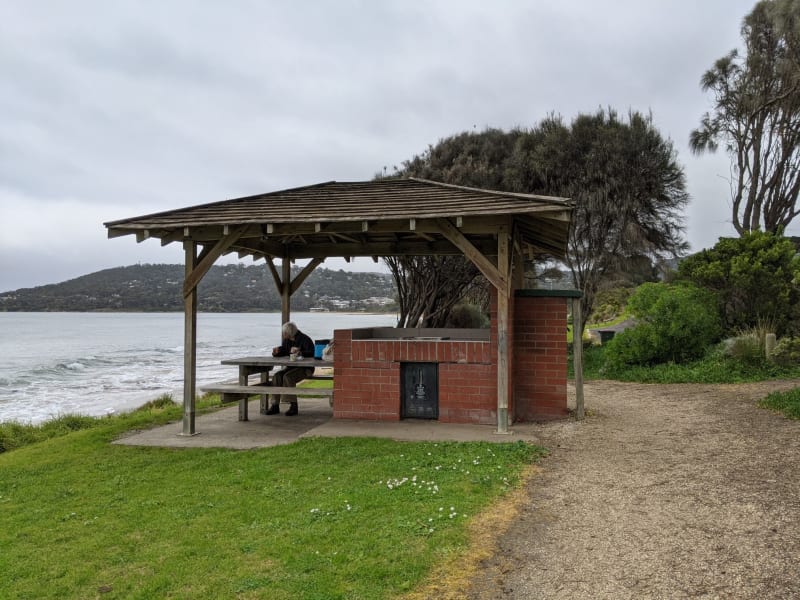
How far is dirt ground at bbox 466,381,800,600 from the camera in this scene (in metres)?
3.39

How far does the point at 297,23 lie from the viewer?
530 inches

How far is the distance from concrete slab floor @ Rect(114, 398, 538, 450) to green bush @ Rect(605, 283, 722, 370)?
23.3ft

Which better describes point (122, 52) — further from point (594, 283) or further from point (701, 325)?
point (701, 325)

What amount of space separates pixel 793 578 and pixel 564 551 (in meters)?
1.29

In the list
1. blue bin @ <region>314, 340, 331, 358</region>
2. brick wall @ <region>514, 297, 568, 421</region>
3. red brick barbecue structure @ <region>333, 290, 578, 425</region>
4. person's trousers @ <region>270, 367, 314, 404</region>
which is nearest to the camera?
red brick barbecue structure @ <region>333, 290, 578, 425</region>

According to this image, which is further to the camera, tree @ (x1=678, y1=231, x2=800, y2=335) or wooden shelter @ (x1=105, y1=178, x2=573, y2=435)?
tree @ (x1=678, y1=231, x2=800, y2=335)

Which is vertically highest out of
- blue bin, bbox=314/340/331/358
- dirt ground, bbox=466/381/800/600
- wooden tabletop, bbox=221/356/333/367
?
blue bin, bbox=314/340/331/358

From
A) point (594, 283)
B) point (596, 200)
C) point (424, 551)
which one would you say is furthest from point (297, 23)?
point (424, 551)

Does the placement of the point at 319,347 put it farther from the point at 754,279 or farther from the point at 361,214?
the point at 754,279

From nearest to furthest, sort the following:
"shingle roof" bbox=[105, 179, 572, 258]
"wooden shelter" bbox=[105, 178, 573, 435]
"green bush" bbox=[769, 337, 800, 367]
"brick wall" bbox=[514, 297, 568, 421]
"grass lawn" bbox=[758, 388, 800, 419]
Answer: "shingle roof" bbox=[105, 179, 572, 258] < "wooden shelter" bbox=[105, 178, 573, 435] < "grass lawn" bbox=[758, 388, 800, 419] < "brick wall" bbox=[514, 297, 568, 421] < "green bush" bbox=[769, 337, 800, 367]

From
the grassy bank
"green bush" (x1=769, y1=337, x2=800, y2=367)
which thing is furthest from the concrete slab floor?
"green bush" (x1=769, y1=337, x2=800, y2=367)

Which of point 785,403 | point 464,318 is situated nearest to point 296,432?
point 785,403

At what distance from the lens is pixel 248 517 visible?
4754mm

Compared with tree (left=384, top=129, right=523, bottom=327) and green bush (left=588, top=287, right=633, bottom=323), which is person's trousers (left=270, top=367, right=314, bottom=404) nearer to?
tree (left=384, top=129, right=523, bottom=327)
